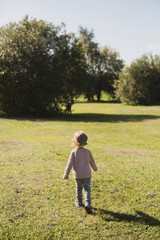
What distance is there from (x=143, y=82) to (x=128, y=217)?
36603 millimetres

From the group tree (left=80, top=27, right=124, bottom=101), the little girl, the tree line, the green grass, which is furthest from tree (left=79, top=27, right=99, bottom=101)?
the little girl

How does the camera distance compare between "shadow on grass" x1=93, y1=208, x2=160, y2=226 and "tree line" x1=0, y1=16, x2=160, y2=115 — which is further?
"tree line" x1=0, y1=16, x2=160, y2=115

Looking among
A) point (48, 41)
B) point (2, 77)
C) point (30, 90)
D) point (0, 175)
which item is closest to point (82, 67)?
point (48, 41)

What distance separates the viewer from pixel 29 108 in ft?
75.6

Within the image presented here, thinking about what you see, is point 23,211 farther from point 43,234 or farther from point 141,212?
point 141,212

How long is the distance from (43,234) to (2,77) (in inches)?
783

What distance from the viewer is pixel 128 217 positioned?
4.29m

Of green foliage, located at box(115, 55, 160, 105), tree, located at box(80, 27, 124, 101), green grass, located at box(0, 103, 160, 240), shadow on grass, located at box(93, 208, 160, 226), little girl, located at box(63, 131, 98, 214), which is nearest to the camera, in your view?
green grass, located at box(0, 103, 160, 240)

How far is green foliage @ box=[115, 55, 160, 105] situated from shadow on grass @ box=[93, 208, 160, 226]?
3548 centimetres

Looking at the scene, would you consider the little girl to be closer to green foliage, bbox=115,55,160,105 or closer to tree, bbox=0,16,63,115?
tree, bbox=0,16,63,115

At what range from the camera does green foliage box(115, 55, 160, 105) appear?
126 feet

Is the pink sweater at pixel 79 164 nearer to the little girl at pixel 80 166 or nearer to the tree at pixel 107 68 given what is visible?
the little girl at pixel 80 166

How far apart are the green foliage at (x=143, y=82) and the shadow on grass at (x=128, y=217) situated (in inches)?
1397

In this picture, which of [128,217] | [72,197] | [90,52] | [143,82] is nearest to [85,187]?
[72,197]
